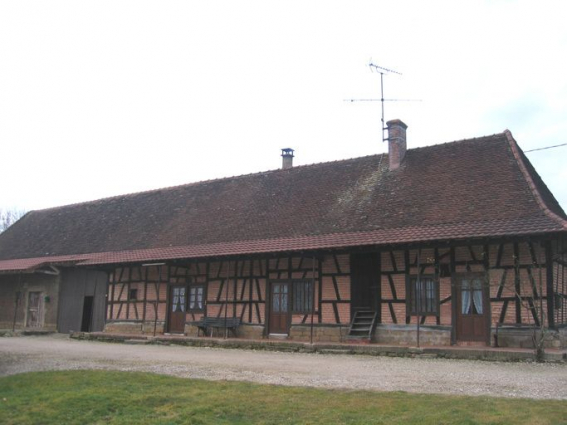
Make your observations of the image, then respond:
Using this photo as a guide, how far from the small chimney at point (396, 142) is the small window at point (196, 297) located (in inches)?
301

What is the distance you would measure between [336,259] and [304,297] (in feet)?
5.58

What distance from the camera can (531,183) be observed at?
1565cm

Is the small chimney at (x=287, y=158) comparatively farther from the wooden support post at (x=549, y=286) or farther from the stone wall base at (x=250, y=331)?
the wooden support post at (x=549, y=286)

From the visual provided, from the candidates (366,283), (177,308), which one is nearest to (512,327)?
(366,283)

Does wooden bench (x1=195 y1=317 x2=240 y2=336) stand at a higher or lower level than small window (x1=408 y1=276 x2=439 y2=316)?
lower

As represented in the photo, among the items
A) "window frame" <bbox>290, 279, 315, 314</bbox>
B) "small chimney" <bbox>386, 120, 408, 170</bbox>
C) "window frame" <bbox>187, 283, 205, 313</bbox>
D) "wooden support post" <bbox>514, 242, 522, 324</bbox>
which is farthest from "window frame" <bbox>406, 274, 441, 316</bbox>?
"window frame" <bbox>187, 283, 205, 313</bbox>

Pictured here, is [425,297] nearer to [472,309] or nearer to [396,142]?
[472,309]

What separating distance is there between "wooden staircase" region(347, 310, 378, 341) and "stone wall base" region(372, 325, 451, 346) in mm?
204

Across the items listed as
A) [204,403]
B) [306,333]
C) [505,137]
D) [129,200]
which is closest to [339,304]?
[306,333]

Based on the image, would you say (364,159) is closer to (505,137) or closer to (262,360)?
(505,137)

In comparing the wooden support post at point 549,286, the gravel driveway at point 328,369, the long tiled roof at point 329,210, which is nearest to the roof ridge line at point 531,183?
the long tiled roof at point 329,210

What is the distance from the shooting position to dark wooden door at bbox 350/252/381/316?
54.2 feet

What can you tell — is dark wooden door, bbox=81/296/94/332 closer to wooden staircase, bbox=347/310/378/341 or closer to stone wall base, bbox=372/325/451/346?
wooden staircase, bbox=347/310/378/341

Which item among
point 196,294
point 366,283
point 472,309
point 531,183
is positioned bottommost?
point 472,309
